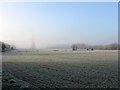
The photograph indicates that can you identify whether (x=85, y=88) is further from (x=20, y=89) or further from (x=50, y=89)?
(x=20, y=89)

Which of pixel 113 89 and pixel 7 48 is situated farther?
pixel 7 48

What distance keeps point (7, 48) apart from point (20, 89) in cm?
12909

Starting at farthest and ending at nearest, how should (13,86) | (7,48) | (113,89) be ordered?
(7,48), (13,86), (113,89)

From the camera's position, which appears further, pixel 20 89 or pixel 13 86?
pixel 13 86

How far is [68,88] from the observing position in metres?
17.1

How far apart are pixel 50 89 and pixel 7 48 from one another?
129524 mm

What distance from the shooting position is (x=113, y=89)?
656 inches

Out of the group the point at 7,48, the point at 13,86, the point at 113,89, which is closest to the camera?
the point at 113,89

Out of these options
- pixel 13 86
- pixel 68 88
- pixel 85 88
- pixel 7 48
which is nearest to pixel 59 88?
pixel 68 88

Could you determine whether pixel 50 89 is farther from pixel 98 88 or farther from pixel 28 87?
pixel 98 88

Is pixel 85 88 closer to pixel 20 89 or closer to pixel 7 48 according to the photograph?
pixel 20 89

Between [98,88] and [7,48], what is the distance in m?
130

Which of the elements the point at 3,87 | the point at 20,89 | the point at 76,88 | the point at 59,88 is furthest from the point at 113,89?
the point at 3,87

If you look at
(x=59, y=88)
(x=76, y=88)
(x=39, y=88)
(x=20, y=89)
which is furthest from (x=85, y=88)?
(x=20, y=89)
